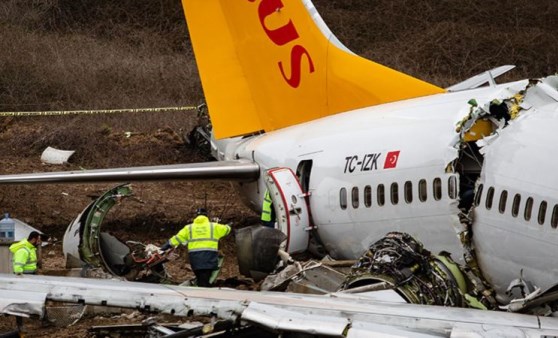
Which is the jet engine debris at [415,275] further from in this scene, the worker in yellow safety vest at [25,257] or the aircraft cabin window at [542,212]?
the worker in yellow safety vest at [25,257]

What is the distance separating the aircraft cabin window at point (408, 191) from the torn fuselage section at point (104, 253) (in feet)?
15.0

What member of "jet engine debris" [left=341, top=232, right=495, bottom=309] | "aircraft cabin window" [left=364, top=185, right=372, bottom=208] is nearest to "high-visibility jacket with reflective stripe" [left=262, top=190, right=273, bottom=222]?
"aircraft cabin window" [left=364, top=185, right=372, bottom=208]

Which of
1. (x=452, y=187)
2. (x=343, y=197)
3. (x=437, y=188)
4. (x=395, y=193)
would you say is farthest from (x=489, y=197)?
(x=343, y=197)

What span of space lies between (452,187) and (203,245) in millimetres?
4393

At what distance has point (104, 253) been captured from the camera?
20438 millimetres

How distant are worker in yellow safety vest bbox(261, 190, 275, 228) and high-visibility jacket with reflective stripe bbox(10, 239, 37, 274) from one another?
3.70 m

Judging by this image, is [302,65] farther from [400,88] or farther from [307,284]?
[307,284]

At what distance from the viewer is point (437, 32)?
3928 centimetres

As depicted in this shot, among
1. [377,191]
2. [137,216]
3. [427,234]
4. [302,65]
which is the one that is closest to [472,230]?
[427,234]

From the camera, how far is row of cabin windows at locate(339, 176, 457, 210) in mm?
16016

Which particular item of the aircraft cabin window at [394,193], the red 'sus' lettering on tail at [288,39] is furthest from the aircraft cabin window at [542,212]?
the red 'sus' lettering on tail at [288,39]

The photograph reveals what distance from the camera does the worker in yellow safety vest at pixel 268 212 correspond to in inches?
764

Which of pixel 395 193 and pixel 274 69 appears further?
pixel 274 69

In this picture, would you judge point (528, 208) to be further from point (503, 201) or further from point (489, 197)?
point (489, 197)
